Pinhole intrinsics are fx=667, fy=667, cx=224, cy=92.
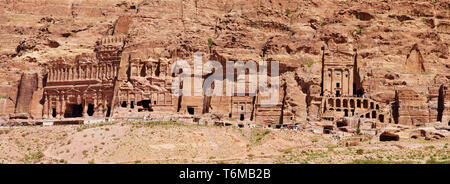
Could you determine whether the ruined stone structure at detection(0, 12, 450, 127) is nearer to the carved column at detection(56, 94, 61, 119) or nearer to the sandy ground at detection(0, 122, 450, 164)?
the carved column at detection(56, 94, 61, 119)

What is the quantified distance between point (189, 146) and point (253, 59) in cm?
2052

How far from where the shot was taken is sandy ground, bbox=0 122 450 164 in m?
53.2

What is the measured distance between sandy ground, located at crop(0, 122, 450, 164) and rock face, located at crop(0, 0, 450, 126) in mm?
9616

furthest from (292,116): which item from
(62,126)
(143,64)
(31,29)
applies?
(31,29)

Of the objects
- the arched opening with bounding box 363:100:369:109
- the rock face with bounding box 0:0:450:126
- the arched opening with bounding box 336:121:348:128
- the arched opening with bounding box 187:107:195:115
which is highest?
the rock face with bounding box 0:0:450:126

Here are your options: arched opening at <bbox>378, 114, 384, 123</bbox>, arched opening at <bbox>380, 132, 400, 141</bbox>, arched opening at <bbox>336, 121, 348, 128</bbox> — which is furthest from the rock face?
arched opening at <bbox>380, 132, 400, 141</bbox>

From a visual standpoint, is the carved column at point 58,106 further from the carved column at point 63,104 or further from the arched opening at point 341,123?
the arched opening at point 341,123

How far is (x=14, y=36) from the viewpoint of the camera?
87.6 meters

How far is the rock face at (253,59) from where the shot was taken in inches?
2876

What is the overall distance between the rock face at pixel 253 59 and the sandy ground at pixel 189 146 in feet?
31.5

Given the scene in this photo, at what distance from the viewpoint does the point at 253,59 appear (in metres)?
75.2

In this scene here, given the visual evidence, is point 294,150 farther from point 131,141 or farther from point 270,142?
point 131,141

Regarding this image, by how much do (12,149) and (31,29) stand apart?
34.1m

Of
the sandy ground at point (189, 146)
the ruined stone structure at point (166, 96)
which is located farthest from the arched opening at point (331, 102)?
the sandy ground at point (189, 146)
